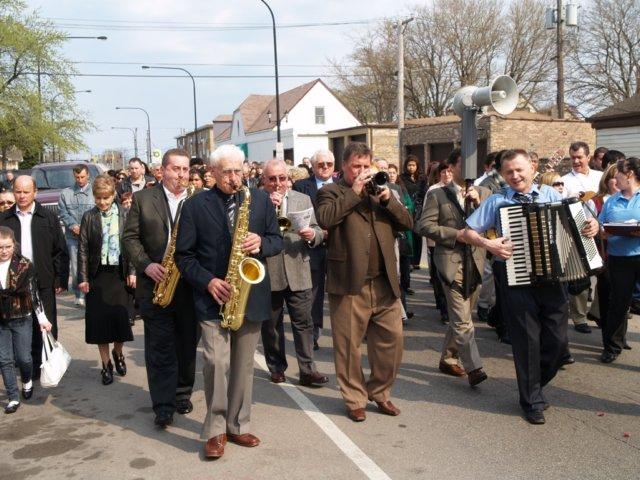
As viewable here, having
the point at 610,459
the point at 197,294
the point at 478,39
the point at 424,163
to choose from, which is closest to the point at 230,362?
the point at 197,294

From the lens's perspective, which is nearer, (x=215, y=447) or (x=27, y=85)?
(x=215, y=447)

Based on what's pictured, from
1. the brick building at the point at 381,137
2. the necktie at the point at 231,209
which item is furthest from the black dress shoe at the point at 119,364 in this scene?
the brick building at the point at 381,137

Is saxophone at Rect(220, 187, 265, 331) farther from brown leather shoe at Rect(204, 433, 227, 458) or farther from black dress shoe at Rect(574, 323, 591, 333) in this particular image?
black dress shoe at Rect(574, 323, 591, 333)

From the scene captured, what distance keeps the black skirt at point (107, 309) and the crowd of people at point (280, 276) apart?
0.5 inches

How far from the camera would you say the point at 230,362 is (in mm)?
4605

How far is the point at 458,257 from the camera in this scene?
5.80 m

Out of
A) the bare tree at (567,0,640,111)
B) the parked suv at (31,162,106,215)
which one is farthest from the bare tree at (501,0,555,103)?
the parked suv at (31,162,106,215)

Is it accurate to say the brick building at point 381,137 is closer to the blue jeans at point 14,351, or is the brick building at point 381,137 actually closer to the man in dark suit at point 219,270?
the blue jeans at point 14,351

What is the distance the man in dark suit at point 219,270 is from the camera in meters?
4.42

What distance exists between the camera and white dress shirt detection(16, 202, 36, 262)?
629 centimetres

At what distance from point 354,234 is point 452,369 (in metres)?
2.02

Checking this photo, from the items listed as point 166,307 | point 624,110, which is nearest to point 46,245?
point 166,307

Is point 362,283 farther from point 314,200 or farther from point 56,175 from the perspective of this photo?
point 56,175

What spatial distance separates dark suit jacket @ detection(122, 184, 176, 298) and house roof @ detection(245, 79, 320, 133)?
5482 centimetres
